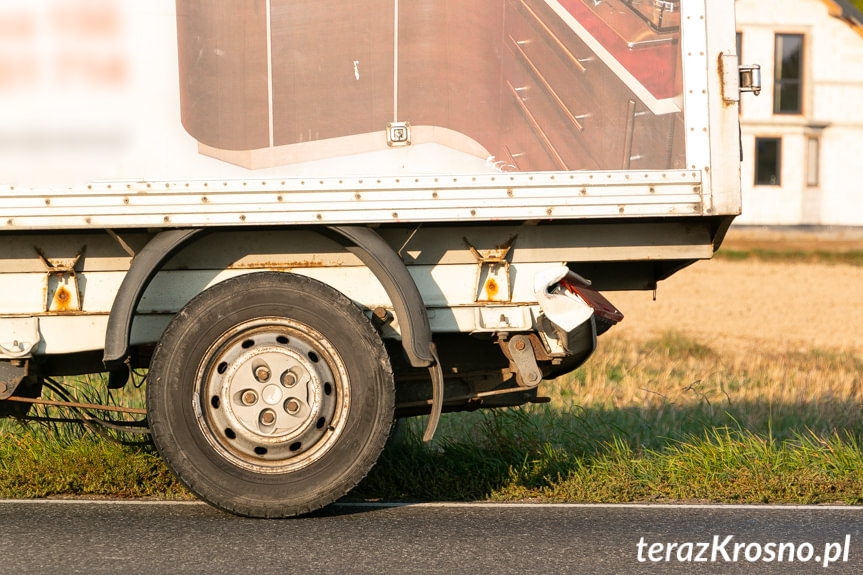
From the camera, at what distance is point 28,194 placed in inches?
192

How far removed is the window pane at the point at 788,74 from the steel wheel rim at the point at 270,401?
106 ft

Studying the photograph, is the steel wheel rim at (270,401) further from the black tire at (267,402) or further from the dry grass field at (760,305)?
the dry grass field at (760,305)

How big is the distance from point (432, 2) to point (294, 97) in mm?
→ 763

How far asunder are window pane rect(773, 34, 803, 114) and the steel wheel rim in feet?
106

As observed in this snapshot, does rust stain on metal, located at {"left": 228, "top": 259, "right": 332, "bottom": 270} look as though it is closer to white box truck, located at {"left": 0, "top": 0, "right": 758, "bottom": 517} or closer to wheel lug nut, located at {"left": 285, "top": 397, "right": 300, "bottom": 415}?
white box truck, located at {"left": 0, "top": 0, "right": 758, "bottom": 517}

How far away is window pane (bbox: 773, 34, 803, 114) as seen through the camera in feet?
114

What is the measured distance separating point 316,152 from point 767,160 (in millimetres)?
32140

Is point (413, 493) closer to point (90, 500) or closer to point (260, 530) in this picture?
point (260, 530)

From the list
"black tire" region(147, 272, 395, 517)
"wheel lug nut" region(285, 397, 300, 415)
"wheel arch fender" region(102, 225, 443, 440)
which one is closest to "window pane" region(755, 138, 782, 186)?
"wheel arch fender" region(102, 225, 443, 440)

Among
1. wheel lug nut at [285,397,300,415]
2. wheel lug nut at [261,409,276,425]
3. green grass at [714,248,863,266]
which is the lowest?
green grass at [714,248,863,266]

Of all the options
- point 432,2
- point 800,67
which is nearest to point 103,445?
point 432,2

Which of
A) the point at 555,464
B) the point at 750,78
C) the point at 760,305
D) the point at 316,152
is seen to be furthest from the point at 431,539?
the point at 760,305

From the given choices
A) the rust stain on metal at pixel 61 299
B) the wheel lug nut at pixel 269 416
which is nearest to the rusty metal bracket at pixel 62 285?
the rust stain on metal at pixel 61 299

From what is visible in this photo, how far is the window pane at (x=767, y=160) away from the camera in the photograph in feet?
114
